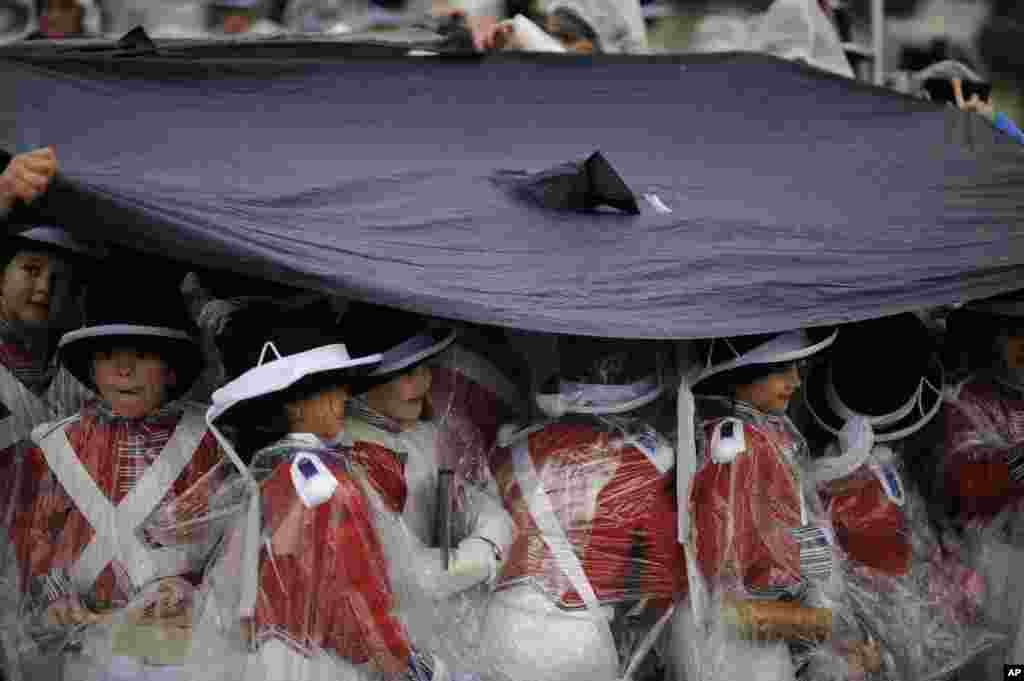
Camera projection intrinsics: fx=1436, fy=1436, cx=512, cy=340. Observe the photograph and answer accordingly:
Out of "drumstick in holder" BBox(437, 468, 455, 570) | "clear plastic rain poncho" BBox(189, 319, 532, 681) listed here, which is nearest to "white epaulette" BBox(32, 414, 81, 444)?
"clear plastic rain poncho" BBox(189, 319, 532, 681)

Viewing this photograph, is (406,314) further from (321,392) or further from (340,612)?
(340,612)

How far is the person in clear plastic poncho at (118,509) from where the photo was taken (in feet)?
11.3

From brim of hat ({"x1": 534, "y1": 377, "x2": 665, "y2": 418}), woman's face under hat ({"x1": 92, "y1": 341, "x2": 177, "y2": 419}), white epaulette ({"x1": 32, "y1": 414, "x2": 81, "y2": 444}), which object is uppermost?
woman's face under hat ({"x1": 92, "y1": 341, "x2": 177, "y2": 419})

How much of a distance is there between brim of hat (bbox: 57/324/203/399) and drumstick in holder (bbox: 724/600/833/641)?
4.97ft

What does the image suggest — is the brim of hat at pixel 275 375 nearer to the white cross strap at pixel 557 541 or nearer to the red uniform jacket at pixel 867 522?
the white cross strap at pixel 557 541

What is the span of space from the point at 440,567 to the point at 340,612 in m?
0.42

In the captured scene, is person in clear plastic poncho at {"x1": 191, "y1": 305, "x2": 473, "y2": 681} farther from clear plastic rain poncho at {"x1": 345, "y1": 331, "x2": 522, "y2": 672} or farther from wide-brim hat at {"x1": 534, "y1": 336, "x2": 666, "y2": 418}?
wide-brim hat at {"x1": 534, "y1": 336, "x2": 666, "y2": 418}

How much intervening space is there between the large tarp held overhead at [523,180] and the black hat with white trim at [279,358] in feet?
0.39

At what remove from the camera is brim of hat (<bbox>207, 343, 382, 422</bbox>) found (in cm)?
320

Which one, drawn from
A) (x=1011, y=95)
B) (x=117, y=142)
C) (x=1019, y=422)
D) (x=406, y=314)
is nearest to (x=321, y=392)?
(x=406, y=314)

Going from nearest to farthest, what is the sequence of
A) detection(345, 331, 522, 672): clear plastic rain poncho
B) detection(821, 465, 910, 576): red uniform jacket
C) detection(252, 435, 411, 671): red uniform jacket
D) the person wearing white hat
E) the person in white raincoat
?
detection(252, 435, 411, 671): red uniform jacket, detection(345, 331, 522, 672): clear plastic rain poncho, the person wearing white hat, detection(821, 465, 910, 576): red uniform jacket, the person in white raincoat

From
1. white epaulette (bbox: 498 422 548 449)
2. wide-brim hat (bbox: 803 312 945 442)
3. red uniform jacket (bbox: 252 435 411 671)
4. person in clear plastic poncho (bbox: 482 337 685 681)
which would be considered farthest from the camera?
wide-brim hat (bbox: 803 312 945 442)

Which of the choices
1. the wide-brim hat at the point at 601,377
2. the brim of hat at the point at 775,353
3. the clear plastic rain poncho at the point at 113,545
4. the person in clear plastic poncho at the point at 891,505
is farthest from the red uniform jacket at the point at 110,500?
the person in clear plastic poncho at the point at 891,505

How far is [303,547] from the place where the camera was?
10.4 feet
